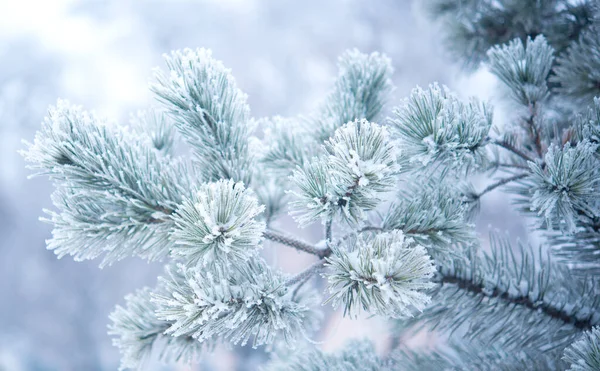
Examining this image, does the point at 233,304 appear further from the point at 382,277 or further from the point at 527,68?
the point at 527,68

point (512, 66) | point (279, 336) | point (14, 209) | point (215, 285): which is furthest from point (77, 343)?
point (512, 66)

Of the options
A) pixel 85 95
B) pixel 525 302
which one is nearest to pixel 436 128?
pixel 525 302

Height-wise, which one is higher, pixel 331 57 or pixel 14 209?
pixel 331 57

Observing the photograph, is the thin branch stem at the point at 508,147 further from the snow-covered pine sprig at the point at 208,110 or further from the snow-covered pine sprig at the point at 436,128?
the snow-covered pine sprig at the point at 208,110

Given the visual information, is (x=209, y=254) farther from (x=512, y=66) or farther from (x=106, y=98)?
(x=106, y=98)

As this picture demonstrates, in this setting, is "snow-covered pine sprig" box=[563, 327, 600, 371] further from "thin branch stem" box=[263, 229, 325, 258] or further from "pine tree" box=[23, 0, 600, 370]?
"thin branch stem" box=[263, 229, 325, 258]

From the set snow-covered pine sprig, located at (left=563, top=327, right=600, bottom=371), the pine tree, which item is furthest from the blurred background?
snow-covered pine sprig, located at (left=563, top=327, right=600, bottom=371)
